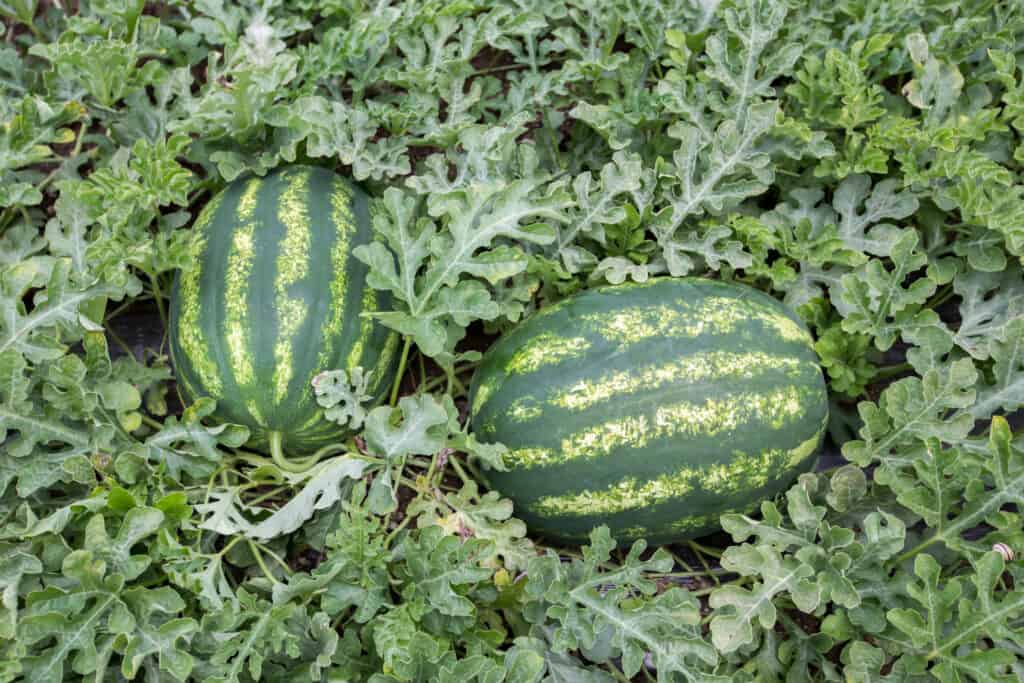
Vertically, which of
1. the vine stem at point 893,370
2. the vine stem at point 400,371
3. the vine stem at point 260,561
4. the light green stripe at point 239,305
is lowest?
the vine stem at point 260,561

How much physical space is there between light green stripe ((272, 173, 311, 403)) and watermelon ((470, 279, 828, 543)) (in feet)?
1.50

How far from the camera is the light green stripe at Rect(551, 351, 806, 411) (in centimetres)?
188

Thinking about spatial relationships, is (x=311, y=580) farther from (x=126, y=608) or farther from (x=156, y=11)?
(x=156, y=11)

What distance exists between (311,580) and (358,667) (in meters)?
0.26

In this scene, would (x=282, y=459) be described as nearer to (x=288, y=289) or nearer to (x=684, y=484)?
(x=288, y=289)

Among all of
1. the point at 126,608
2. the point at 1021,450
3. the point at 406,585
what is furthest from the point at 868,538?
the point at 126,608

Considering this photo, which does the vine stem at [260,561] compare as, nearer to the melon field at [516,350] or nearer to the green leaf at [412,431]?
the melon field at [516,350]

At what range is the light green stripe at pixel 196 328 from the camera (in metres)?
1.95

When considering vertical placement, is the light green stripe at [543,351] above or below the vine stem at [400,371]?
above

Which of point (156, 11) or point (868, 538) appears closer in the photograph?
point (868, 538)

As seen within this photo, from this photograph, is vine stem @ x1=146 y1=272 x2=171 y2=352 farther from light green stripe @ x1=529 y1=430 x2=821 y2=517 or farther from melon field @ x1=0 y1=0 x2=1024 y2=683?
light green stripe @ x1=529 y1=430 x2=821 y2=517

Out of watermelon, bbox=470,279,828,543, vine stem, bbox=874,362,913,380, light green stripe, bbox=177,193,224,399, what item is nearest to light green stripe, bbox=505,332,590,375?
watermelon, bbox=470,279,828,543

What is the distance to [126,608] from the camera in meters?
1.80

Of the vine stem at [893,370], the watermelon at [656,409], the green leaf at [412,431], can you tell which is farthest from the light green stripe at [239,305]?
the vine stem at [893,370]
